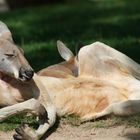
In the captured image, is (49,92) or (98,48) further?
(98,48)

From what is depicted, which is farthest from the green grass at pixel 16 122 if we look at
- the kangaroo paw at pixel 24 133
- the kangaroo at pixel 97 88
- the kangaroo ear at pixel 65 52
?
the kangaroo ear at pixel 65 52

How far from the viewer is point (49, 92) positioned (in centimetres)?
636

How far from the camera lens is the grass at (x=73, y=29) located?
9227 mm

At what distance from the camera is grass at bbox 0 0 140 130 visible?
30.3 ft

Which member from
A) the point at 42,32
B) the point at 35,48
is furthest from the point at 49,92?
the point at 42,32

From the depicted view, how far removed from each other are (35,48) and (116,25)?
2691mm

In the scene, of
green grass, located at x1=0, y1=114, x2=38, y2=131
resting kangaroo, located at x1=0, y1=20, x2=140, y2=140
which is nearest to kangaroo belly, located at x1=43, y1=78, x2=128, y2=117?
resting kangaroo, located at x1=0, y1=20, x2=140, y2=140

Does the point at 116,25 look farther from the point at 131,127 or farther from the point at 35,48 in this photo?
the point at 131,127

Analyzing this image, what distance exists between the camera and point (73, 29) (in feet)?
40.2

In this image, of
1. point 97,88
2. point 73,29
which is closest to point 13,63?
point 97,88

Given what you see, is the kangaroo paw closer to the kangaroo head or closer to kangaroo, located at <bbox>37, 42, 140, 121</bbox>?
the kangaroo head

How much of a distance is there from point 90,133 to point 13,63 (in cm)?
93

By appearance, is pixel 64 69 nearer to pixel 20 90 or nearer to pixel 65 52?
pixel 65 52

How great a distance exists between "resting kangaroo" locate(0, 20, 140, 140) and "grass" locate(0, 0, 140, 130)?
15 centimetres
